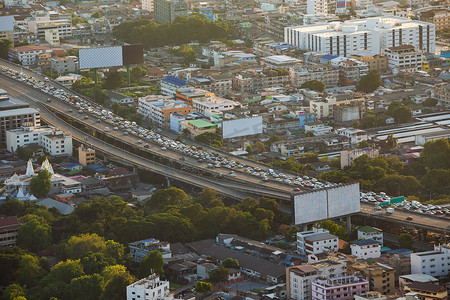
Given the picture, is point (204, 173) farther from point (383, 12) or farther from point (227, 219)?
point (383, 12)

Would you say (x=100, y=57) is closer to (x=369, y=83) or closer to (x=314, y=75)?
(x=314, y=75)

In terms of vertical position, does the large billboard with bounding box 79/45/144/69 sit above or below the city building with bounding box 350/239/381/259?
above

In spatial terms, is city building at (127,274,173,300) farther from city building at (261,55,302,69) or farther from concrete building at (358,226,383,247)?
city building at (261,55,302,69)

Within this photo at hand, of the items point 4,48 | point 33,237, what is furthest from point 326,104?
point 4,48

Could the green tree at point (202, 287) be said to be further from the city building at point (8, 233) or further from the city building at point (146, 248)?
the city building at point (8, 233)

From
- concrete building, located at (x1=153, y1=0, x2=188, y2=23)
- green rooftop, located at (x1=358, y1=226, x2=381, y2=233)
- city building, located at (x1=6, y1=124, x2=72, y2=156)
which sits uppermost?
concrete building, located at (x1=153, y1=0, x2=188, y2=23)

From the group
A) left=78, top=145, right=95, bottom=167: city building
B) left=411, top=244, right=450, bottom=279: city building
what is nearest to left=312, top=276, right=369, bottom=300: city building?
left=411, top=244, right=450, bottom=279: city building
